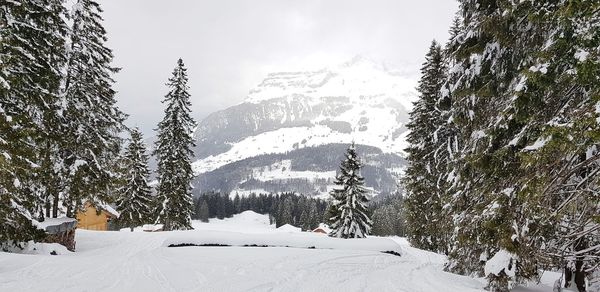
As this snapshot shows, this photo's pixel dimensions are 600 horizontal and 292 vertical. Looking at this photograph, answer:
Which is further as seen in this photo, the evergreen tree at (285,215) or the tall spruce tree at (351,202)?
the evergreen tree at (285,215)

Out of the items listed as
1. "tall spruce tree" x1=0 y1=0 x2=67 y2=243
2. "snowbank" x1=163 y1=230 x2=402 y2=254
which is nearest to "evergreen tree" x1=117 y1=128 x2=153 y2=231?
"snowbank" x1=163 y1=230 x2=402 y2=254

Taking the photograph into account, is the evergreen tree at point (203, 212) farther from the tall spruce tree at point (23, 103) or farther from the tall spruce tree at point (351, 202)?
the tall spruce tree at point (23, 103)

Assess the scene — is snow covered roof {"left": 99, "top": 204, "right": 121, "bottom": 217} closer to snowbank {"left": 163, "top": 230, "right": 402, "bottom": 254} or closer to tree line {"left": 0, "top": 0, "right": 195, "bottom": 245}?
tree line {"left": 0, "top": 0, "right": 195, "bottom": 245}

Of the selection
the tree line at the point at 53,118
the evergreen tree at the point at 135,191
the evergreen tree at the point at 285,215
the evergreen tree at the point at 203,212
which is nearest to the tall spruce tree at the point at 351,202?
the evergreen tree at the point at 135,191

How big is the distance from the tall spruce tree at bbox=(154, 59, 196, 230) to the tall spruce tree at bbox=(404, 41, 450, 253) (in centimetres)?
1804

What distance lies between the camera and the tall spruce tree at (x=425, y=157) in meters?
25.0

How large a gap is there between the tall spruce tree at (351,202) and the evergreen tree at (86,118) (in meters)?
20.3

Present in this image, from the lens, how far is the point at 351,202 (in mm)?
34875

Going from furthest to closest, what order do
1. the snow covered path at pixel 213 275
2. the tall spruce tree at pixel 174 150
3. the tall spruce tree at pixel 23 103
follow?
the tall spruce tree at pixel 174 150 → the tall spruce tree at pixel 23 103 → the snow covered path at pixel 213 275

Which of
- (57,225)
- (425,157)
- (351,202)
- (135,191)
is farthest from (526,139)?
(135,191)

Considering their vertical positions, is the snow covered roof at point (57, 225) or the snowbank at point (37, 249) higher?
the snow covered roof at point (57, 225)

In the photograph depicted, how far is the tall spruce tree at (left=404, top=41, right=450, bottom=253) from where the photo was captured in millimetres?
25031

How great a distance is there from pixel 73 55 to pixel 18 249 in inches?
370

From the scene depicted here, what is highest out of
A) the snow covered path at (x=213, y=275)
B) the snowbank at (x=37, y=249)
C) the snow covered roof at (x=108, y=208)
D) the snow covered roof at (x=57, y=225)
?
the snow covered roof at (x=108, y=208)
